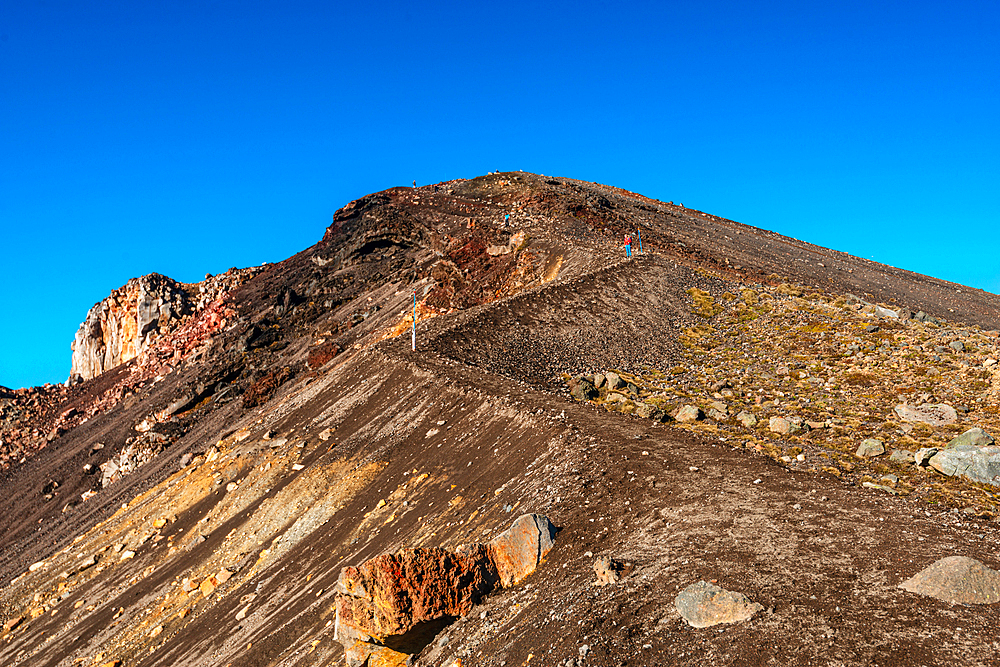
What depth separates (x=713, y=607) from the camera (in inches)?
292

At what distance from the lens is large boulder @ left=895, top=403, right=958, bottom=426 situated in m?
14.6

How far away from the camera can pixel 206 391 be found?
3872cm

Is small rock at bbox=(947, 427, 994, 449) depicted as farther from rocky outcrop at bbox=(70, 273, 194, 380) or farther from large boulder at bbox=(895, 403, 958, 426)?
rocky outcrop at bbox=(70, 273, 194, 380)

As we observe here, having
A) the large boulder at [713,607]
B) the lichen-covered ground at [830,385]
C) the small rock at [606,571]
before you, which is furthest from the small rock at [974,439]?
the small rock at [606,571]

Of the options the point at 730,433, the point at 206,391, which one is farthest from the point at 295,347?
the point at 730,433

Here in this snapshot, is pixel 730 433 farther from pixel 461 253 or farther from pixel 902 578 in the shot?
pixel 461 253

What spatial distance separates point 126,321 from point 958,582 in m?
62.8

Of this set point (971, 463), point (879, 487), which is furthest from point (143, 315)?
point (971, 463)

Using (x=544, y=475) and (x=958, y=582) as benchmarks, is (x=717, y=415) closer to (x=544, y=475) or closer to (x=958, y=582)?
(x=544, y=475)

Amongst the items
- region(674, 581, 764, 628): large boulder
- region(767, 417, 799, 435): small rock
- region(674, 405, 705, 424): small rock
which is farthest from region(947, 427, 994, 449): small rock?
region(674, 581, 764, 628): large boulder

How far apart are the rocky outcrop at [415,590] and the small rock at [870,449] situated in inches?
279

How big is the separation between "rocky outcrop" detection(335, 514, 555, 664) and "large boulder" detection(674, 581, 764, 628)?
9.02 ft

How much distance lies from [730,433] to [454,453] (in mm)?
6314

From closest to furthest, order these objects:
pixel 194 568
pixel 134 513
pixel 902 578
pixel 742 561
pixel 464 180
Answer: pixel 902 578, pixel 742 561, pixel 194 568, pixel 134 513, pixel 464 180
